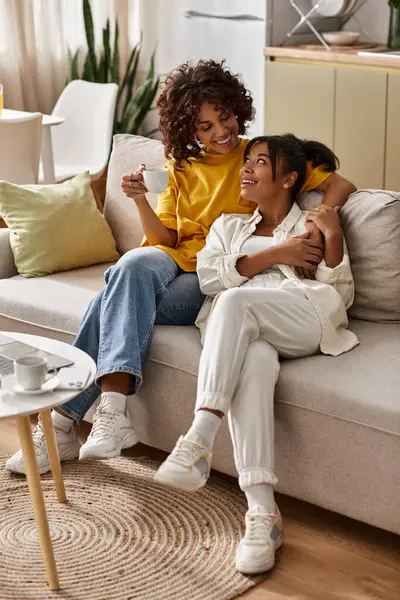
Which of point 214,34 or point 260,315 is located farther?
point 214,34

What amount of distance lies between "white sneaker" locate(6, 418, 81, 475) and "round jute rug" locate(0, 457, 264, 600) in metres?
0.03

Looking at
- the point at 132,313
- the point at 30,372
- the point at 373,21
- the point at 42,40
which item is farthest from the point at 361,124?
the point at 30,372

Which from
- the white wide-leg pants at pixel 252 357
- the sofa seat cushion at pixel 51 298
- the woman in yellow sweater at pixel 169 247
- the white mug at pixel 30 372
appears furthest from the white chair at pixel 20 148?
the white mug at pixel 30 372

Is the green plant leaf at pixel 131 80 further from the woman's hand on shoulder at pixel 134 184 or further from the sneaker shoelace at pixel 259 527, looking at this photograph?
the sneaker shoelace at pixel 259 527

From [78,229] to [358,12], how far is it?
99.0 inches

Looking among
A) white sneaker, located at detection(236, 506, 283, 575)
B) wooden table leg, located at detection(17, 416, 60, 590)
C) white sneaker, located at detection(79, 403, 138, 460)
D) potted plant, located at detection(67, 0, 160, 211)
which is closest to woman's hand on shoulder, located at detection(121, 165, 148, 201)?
white sneaker, located at detection(79, 403, 138, 460)

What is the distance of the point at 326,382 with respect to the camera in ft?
7.08

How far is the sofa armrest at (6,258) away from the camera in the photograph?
10.2 feet

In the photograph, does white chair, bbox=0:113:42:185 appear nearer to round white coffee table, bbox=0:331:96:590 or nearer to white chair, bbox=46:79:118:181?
white chair, bbox=46:79:118:181

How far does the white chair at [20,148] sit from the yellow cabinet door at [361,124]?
1.53 meters

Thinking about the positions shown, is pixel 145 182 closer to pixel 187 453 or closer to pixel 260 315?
pixel 260 315

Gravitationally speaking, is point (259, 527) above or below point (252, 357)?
below

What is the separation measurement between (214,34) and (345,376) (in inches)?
136

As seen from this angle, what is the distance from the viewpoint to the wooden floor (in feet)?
6.63
